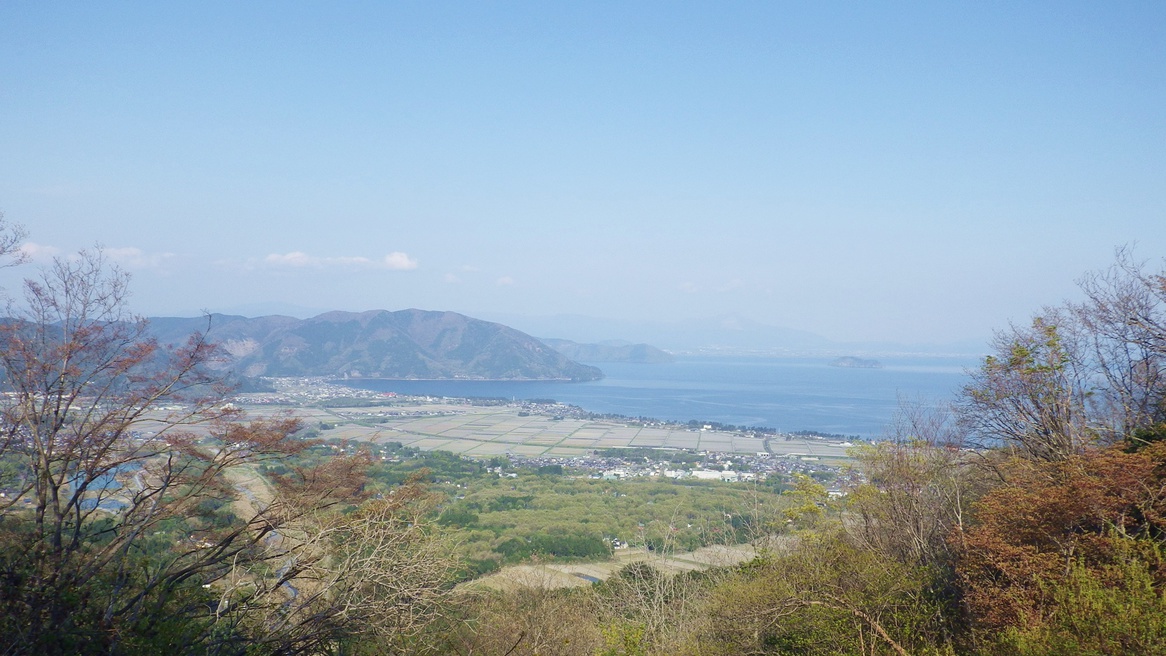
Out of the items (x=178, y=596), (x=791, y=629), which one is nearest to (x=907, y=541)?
(x=791, y=629)

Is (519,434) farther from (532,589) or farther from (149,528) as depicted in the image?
(149,528)

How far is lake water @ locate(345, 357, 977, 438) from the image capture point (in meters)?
40.5

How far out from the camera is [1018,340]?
31.0ft

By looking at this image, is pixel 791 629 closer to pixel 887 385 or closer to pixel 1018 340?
pixel 1018 340

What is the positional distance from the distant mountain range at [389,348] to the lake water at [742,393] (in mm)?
2944

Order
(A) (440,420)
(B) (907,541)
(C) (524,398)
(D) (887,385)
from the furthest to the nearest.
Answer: (D) (887,385), (C) (524,398), (A) (440,420), (B) (907,541)

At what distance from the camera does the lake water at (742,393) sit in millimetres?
40469

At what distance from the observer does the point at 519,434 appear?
33750mm

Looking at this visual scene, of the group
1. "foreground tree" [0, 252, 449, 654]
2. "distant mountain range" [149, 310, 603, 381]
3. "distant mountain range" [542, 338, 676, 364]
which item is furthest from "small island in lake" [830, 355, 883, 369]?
"foreground tree" [0, 252, 449, 654]

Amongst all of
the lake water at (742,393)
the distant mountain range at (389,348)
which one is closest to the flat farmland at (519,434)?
the lake water at (742,393)

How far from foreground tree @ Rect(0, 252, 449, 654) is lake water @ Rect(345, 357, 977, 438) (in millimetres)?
28609

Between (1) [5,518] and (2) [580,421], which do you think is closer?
(1) [5,518]

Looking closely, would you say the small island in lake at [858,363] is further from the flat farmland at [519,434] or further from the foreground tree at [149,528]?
the foreground tree at [149,528]

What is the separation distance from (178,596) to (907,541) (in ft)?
26.2
